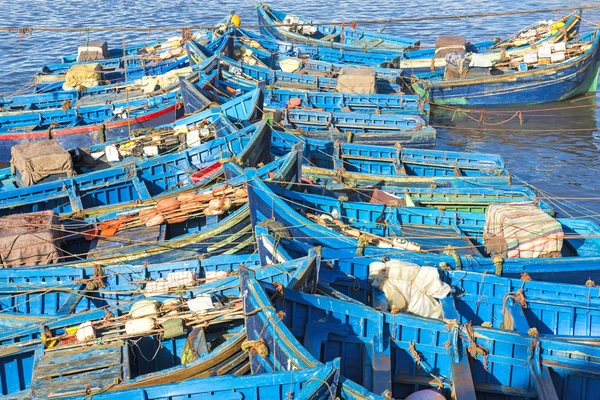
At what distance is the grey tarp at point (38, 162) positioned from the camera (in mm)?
19234

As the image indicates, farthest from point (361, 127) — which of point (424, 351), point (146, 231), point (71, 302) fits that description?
point (424, 351)

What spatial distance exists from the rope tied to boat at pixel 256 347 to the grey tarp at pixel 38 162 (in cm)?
1012

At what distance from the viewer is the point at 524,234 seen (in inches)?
593

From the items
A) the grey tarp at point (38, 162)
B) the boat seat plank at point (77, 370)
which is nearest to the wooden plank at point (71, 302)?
the boat seat plank at point (77, 370)

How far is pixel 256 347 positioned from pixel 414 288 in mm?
3791

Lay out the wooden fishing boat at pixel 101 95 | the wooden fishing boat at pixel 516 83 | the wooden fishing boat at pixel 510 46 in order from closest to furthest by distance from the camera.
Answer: the wooden fishing boat at pixel 101 95 → the wooden fishing boat at pixel 516 83 → the wooden fishing boat at pixel 510 46

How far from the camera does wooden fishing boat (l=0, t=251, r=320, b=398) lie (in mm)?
11461

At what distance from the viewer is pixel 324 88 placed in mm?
27141

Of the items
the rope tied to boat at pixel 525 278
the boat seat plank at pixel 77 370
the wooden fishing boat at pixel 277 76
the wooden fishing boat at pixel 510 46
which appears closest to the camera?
the boat seat plank at pixel 77 370

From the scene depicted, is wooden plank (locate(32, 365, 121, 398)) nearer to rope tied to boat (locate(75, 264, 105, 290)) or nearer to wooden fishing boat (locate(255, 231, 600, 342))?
rope tied to boat (locate(75, 264, 105, 290))

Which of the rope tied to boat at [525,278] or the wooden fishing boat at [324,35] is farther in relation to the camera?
the wooden fishing boat at [324,35]

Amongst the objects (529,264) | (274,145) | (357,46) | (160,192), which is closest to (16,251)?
(160,192)

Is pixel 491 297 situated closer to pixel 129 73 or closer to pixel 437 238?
pixel 437 238

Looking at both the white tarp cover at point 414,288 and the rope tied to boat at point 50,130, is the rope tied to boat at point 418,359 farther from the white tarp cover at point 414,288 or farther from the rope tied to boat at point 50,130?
the rope tied to boat at point 50,130
